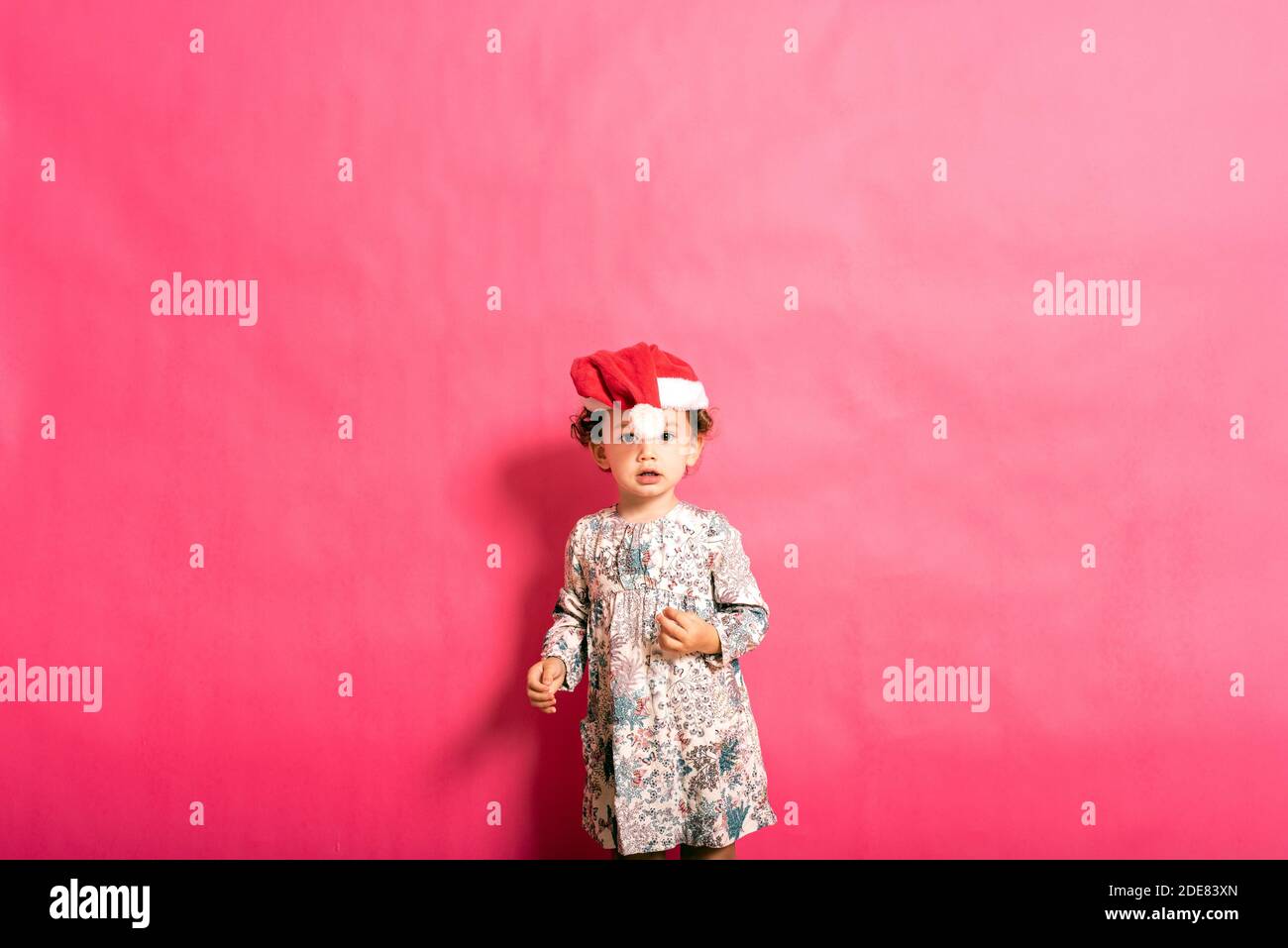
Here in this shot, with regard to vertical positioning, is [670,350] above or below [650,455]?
above

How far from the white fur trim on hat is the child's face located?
2 cm

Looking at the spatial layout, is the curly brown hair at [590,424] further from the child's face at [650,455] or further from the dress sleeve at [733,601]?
the dress sleeve at [733,601]

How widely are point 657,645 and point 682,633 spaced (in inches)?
4.7

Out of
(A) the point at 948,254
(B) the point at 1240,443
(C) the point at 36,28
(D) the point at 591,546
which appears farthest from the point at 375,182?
(B) the point at 1240,443

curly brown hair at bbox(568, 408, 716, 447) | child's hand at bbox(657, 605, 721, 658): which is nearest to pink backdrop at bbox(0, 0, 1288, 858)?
curly brown hair at bbox(568, 408, 716, 447)

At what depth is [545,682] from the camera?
171 cm

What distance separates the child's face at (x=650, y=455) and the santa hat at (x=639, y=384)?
2cm

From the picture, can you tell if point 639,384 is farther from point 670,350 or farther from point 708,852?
point 708,852

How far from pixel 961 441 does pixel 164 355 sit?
1.86 meters

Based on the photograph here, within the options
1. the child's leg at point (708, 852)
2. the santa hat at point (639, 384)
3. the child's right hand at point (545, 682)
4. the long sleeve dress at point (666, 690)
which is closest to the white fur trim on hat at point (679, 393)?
the santa hat at point (639, 384)

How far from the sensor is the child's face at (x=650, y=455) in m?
1.69

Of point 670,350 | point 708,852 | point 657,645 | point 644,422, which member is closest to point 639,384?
point 644,422

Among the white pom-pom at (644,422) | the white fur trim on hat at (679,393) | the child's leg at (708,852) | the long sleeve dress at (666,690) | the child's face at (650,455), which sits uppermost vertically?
the white fur trim on hat at (679,393)

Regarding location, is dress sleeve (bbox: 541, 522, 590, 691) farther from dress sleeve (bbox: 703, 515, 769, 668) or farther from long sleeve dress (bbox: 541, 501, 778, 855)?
dress sleeve (bbox: 703, 515, 769, 668)
